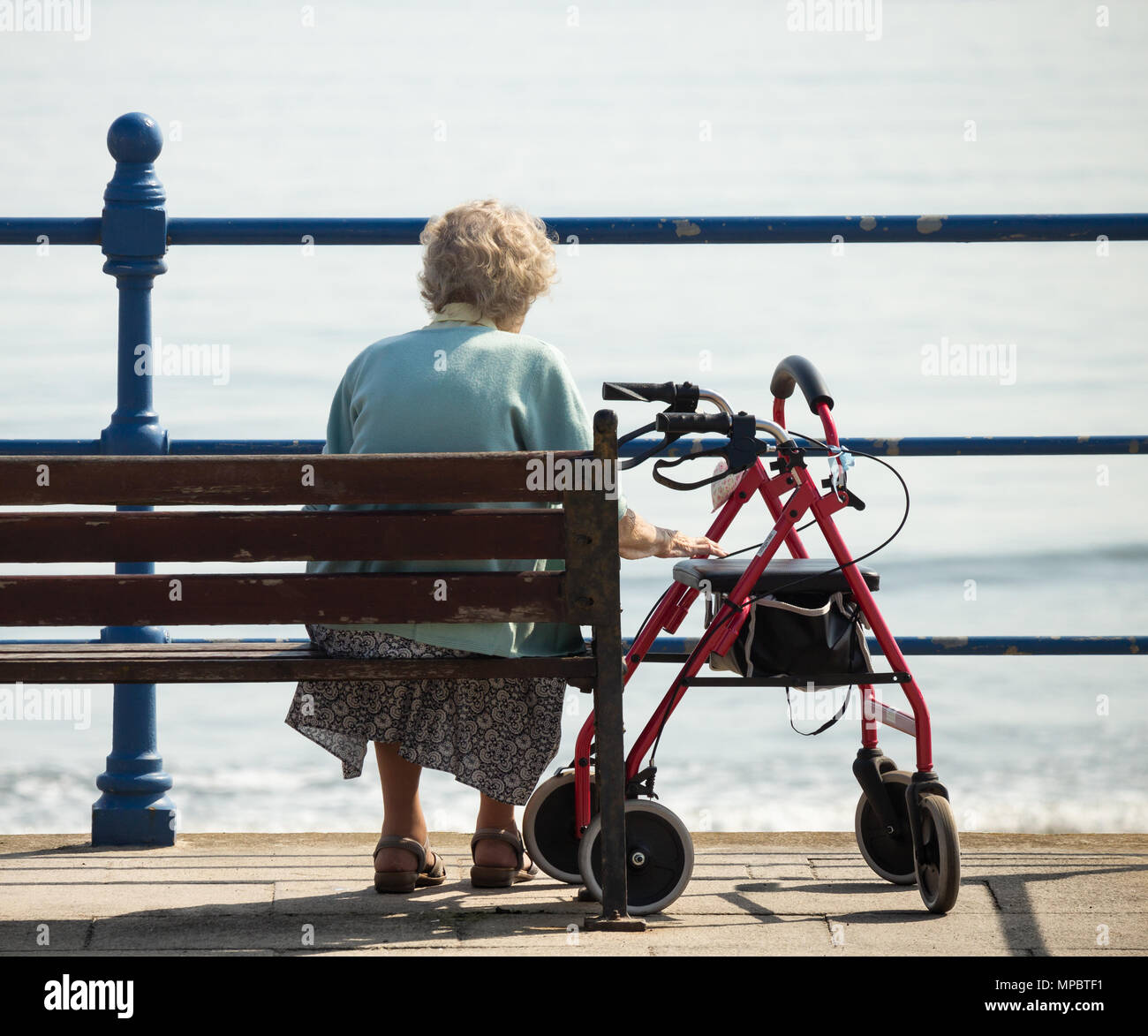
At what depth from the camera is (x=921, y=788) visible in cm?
248

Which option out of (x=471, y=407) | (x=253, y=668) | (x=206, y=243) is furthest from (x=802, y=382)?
(x=206, y=243)

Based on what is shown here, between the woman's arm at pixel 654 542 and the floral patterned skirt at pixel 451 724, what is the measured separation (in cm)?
27

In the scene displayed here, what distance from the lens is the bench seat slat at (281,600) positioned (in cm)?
216

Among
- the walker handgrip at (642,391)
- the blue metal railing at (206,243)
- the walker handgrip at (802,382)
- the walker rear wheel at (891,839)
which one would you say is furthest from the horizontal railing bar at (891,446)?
the walker rear wheel at (891,839)

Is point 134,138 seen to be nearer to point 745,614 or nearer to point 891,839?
point 745,614

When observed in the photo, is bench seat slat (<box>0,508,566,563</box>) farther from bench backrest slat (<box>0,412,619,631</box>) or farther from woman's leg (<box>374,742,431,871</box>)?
woman's leg (<box>374,742,431,871</box>)

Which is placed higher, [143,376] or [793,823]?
[143,376]

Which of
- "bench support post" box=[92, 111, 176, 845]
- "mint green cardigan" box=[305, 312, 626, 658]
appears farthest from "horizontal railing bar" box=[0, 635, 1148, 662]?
"mint green cardigan" box=[305, 312, 626, 658]

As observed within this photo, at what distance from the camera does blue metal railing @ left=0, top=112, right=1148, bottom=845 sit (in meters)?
3.05

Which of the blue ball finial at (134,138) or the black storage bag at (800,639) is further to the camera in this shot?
the blue ball finial at (134,138)

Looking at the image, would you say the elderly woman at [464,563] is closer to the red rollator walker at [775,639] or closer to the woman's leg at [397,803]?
the woman's leg at [397,803]

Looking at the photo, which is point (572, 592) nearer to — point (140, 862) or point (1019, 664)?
point (140, 862)

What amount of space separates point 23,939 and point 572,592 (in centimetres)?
97

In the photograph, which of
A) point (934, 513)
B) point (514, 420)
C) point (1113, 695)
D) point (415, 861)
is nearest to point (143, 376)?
point (514, 420)
